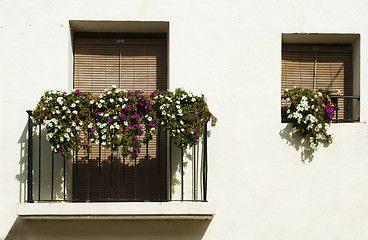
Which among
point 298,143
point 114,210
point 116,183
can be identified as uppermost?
point 298,143

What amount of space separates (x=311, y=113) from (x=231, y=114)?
1069 mm

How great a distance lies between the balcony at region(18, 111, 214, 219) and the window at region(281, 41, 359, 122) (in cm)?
172

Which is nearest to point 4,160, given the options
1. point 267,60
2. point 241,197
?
point 241,197

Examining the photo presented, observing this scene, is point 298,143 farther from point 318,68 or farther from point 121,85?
point 121,85

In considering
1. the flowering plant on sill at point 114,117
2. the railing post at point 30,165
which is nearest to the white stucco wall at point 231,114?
the railing post at point 30,165

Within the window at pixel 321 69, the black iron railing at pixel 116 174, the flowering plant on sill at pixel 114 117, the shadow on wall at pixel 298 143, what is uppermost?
the window at pixel 321 69

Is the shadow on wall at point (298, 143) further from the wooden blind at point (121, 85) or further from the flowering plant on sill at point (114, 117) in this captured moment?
the wooden blind at point (121, 85)

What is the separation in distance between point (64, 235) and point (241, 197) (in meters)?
2.41

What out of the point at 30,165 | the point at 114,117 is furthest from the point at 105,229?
the point at 114,117

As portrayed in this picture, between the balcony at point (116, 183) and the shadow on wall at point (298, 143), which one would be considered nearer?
the balcony at point (116, 183)

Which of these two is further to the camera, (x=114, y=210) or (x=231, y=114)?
(x=231, y=114)

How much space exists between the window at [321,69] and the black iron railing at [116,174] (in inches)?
66.3

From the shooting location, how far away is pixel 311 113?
23.7 feet

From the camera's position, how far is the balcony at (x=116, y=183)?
22.0 ft
